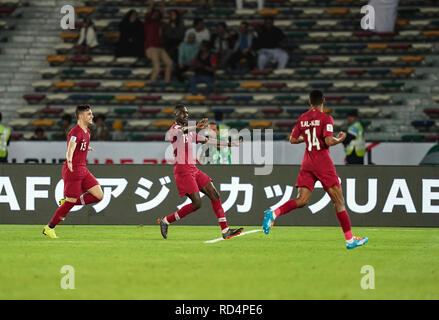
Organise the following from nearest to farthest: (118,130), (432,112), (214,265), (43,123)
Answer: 1. (214,265)
2. (432,112)
3. (118,130)
4. (43,123)

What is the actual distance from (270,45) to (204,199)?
9.45 meters

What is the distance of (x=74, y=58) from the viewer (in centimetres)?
2586

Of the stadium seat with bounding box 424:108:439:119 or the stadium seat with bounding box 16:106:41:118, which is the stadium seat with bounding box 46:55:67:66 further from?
the stadium seat with bounding box 424:108:439:119

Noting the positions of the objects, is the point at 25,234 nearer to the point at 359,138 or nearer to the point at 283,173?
the point at 283,173

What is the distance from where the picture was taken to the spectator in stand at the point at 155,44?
24484mm

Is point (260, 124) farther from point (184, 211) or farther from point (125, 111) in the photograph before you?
point (184, 211)

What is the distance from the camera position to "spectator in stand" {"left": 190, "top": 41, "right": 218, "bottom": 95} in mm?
24078

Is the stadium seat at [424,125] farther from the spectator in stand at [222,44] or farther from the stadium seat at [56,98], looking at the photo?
the stadium seat at [56,98]

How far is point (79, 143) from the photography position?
12.9m

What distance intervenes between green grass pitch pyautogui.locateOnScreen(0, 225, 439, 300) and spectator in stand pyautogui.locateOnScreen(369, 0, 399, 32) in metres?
12.1

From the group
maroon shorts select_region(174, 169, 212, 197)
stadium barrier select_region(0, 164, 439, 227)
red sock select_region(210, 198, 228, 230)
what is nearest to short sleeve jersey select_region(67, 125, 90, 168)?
maroon shorts select_region(174, 169, 212, 197)

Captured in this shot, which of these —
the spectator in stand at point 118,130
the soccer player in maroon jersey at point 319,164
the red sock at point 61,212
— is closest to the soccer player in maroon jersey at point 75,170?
the red sock at point 61,212

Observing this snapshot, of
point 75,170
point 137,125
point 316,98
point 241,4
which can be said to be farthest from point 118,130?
point 316,98
